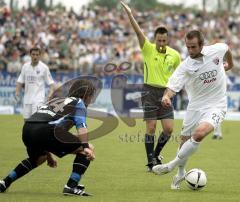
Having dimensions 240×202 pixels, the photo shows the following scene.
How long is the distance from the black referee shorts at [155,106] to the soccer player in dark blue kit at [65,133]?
12.4 feet

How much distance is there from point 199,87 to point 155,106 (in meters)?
2.94

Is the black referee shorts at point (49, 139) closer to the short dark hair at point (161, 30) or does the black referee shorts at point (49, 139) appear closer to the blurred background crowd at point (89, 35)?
the short dark hair at point (161, 30)

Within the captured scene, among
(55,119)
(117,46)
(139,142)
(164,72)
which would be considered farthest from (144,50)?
(117,46)

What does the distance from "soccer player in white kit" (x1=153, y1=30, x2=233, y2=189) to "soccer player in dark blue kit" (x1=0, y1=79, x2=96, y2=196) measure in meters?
1.34

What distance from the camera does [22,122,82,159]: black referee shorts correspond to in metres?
9.24

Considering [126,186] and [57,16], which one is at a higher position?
[57,16]

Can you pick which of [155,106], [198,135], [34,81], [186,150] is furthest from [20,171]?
[34,81]

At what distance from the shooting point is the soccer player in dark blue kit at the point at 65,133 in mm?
9219

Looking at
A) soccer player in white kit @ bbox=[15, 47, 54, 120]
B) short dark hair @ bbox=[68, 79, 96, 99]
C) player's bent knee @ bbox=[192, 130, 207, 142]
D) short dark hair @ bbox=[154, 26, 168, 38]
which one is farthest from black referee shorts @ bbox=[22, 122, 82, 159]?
soccer player in white kit @ bbox=[15, 47, 54, 120]

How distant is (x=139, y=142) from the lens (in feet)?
64.7

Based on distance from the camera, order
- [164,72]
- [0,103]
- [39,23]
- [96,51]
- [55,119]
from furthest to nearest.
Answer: [39,23] → [96,51] → [0,103] → [164,72] → [55,119]

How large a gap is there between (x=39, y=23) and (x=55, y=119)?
2726 centimetres

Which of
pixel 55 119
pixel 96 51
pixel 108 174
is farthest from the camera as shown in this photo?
pixel 96 51

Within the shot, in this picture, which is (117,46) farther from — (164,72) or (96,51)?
(164,72)
